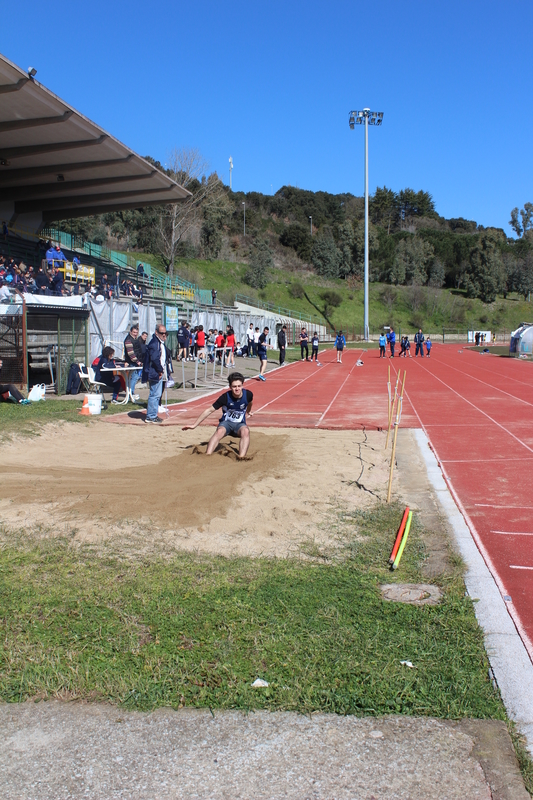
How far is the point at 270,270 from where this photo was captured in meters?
76.2

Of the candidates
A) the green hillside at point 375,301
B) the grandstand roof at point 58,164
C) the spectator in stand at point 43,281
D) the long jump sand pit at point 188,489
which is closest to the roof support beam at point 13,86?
the grandstand roof at point 58,164

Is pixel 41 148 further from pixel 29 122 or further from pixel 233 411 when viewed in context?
pixel 233 411

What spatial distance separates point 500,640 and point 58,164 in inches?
1252

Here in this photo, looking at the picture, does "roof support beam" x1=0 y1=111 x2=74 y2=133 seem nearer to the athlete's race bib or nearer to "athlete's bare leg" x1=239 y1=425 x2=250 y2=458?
the athlete's race bib

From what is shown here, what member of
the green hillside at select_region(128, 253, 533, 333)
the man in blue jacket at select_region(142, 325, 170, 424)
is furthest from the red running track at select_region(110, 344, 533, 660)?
the green hillside at select_region(128, 253, 533, 333)

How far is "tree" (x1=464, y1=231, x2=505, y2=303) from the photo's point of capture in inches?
3206

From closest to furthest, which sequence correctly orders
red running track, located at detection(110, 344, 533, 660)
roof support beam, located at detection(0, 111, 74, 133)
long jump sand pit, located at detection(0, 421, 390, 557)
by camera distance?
red running track, located at detection(110, 344, 533, 660) → long jump sand pit, located at detection(0, 421, 390, 557) → roof support beam, located at detection(0, 111, 74, 133)

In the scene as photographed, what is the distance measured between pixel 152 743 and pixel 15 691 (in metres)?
0.92

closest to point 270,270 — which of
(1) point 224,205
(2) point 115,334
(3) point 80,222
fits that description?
(1) point 224,205

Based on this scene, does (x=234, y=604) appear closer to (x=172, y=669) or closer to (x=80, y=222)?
(x=172, y=669)

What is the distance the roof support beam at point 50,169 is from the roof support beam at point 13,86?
7.76 m

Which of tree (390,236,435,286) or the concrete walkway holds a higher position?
tree (390,236,435,286)

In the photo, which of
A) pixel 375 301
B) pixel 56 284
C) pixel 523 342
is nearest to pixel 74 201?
pixel 56 284

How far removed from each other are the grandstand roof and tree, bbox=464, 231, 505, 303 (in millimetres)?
55185
